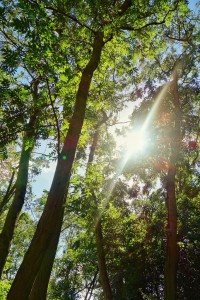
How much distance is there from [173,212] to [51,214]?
8542 mm

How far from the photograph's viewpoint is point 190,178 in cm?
1772

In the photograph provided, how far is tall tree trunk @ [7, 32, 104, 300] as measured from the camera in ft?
18.2

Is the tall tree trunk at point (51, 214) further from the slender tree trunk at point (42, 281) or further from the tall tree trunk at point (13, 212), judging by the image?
the slender tree trunk at point (42, 281)

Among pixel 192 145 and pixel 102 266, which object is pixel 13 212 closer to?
pixel 102 266

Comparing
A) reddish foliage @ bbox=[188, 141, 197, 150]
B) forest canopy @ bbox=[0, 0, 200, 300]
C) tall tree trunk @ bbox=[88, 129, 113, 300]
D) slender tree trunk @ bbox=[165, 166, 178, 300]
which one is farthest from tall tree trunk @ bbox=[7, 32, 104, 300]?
→ reddish foliage @ bbox=[188, 141, 197, 150]

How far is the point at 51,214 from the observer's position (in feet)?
20.7

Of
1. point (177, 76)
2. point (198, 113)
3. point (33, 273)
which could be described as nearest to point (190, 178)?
point (198, 113)

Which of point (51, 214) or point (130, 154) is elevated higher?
point (130, 154)

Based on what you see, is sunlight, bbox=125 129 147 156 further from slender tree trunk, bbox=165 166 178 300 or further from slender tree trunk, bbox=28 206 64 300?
slender tree trunk, bbox=28 206 64 300

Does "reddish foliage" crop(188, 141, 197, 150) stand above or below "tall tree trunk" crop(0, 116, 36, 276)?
above

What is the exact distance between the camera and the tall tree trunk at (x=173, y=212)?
1223 cm

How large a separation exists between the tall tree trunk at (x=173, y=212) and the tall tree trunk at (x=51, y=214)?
289 inches

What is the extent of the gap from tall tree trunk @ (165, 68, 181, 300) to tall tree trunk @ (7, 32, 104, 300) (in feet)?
24.0

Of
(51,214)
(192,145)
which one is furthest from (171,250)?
(51,214)
